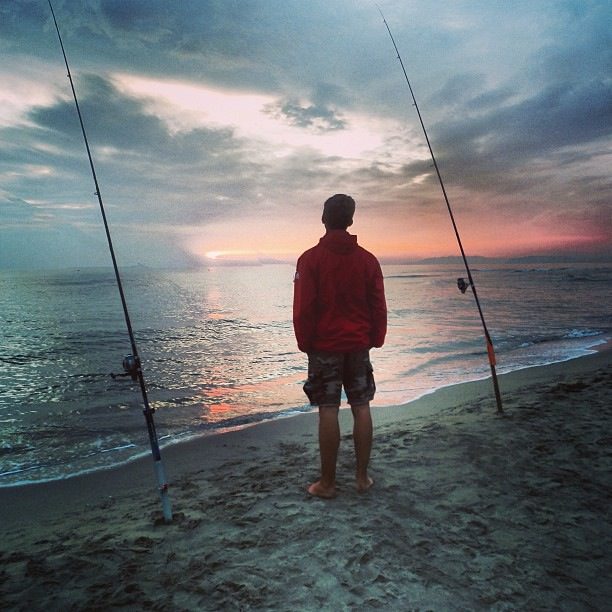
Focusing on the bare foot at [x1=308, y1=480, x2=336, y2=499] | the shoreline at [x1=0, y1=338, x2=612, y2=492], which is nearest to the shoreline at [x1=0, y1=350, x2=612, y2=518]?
the shoreline at [x1=0, y1=338, x2=612, y2=492]

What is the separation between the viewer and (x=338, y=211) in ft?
9.73

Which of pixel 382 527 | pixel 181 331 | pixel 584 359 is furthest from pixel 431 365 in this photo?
pixel 181 331

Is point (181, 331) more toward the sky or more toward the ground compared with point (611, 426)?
more toward the sky

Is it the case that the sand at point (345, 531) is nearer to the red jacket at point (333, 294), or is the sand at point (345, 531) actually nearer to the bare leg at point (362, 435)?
the bare leg at point (362, 435)

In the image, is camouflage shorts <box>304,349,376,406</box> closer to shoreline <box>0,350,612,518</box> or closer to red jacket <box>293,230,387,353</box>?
red jacket <box>293,230,387,353</box>

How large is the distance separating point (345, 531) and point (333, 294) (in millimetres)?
1565

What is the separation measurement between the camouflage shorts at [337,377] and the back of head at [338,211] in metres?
0.98

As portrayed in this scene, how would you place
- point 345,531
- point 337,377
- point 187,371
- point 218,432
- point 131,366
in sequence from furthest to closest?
point 187,371 < point 218,432 < point 337,377 < point 131,366 < point 345,531

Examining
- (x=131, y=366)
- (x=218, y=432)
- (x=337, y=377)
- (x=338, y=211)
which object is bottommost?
(x=218, y=432)

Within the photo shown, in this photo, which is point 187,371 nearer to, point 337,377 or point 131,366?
point 131,366

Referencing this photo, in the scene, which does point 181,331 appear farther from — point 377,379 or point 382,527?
point 382,527

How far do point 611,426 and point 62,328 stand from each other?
1890 centimetres

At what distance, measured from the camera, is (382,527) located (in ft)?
8.39

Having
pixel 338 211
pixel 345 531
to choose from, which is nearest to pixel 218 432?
pixel 345 531
